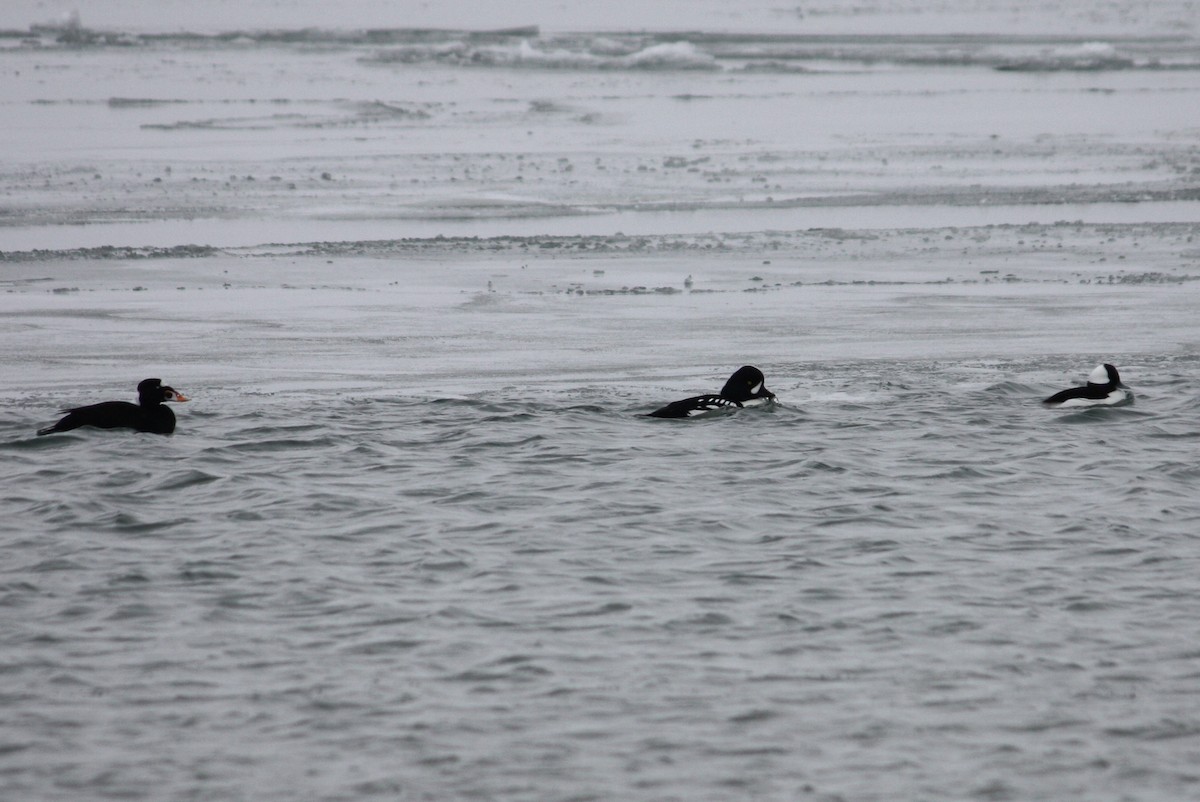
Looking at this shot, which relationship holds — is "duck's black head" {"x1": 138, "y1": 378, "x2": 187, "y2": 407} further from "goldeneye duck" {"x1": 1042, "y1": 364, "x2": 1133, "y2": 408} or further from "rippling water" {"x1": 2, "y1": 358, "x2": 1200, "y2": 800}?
"goldeneye duck" {"x1": 1042, "y1": 364, "x2": 1133, "y2": 408}

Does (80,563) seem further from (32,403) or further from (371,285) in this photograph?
(371,285)

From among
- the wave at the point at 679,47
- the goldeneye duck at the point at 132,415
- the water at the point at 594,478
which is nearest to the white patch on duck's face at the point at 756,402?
the water at the point at 594,478

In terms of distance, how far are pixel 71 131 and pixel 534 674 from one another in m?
21.2

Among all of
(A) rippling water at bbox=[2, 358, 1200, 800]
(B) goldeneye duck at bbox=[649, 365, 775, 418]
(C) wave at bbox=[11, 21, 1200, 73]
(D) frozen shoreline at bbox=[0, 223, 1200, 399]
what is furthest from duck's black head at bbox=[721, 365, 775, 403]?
(C) wave at bbox=[11, 21, 1200, 73]

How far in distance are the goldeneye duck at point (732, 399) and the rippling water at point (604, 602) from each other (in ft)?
0.31

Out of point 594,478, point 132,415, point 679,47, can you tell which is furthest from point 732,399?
point 679,47

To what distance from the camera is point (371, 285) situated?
48.5 ft

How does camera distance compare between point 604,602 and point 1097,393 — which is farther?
point 1097,393

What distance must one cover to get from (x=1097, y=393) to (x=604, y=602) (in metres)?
4.86

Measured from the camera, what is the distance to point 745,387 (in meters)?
10.2

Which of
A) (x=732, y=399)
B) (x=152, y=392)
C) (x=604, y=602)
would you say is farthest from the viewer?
(x=732, y=399)

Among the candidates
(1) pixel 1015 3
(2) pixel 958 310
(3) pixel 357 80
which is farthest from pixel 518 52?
(2) pixel 958 310

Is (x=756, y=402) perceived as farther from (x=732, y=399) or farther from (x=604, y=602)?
(x=604, y=602)

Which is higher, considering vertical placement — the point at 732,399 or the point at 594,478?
the point at 732,399
